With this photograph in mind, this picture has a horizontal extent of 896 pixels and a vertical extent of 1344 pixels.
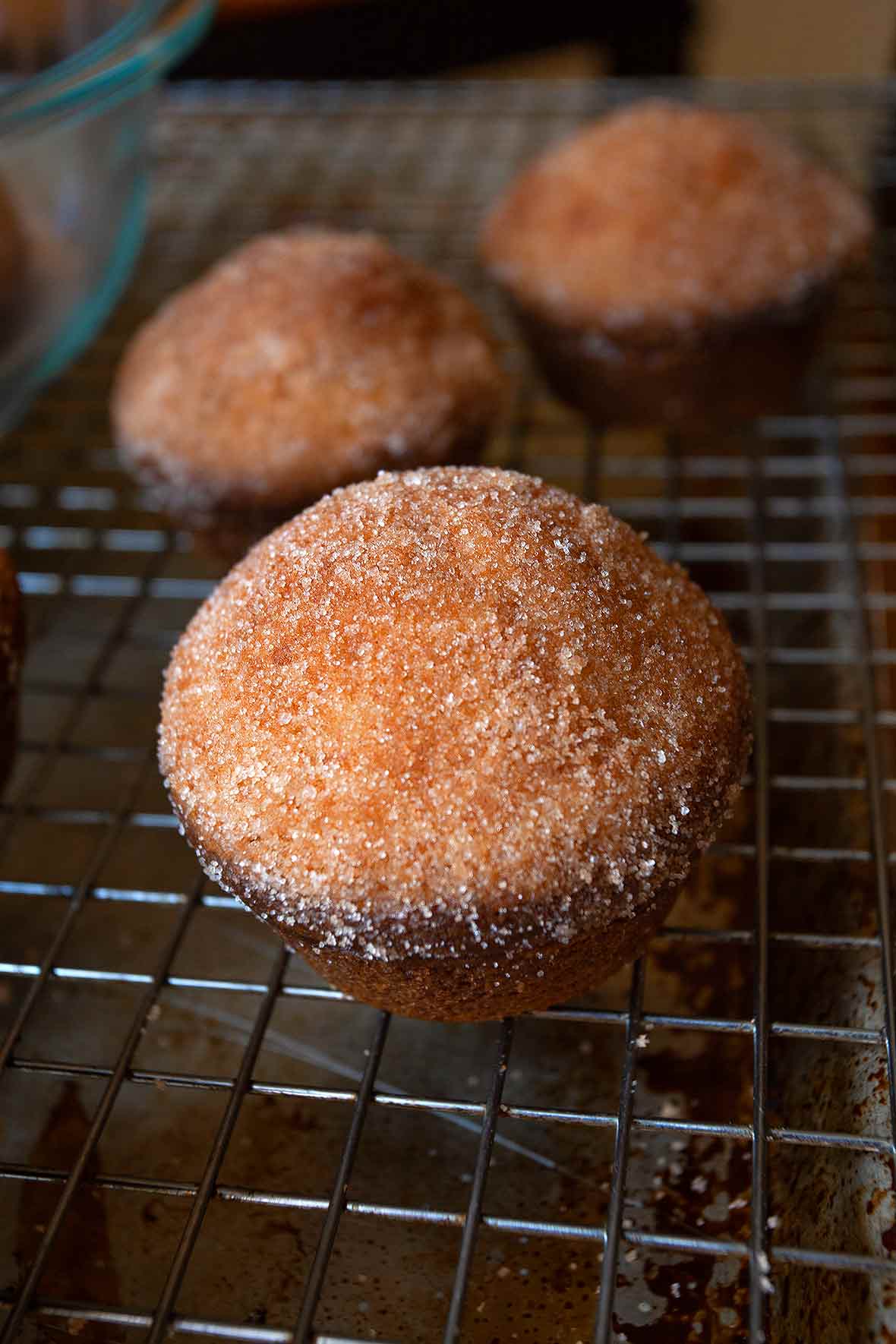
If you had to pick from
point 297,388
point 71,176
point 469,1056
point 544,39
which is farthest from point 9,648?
point 544,39

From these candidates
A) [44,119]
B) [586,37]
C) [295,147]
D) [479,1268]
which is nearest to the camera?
[479,1268]

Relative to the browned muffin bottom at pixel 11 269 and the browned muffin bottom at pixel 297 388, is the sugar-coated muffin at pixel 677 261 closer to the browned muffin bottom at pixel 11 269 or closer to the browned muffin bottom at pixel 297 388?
the browned muffin bottom at pixel 297 388

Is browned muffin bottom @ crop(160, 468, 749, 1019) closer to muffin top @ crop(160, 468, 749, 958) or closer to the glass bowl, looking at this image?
muffin top @ crop(160, 468, 749, 958)

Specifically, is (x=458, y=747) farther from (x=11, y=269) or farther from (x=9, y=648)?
(x=11, y=269)

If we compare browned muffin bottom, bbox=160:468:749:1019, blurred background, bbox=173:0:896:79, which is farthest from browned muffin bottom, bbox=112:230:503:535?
blurred background, bbox=173:0:896:79

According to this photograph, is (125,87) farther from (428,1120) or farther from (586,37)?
(586,37)

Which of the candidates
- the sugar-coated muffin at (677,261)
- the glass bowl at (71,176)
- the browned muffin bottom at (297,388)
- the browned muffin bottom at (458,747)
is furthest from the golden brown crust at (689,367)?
the browned muffin bottom at (458,747)

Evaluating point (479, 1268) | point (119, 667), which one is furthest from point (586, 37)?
point (479, 1268)
